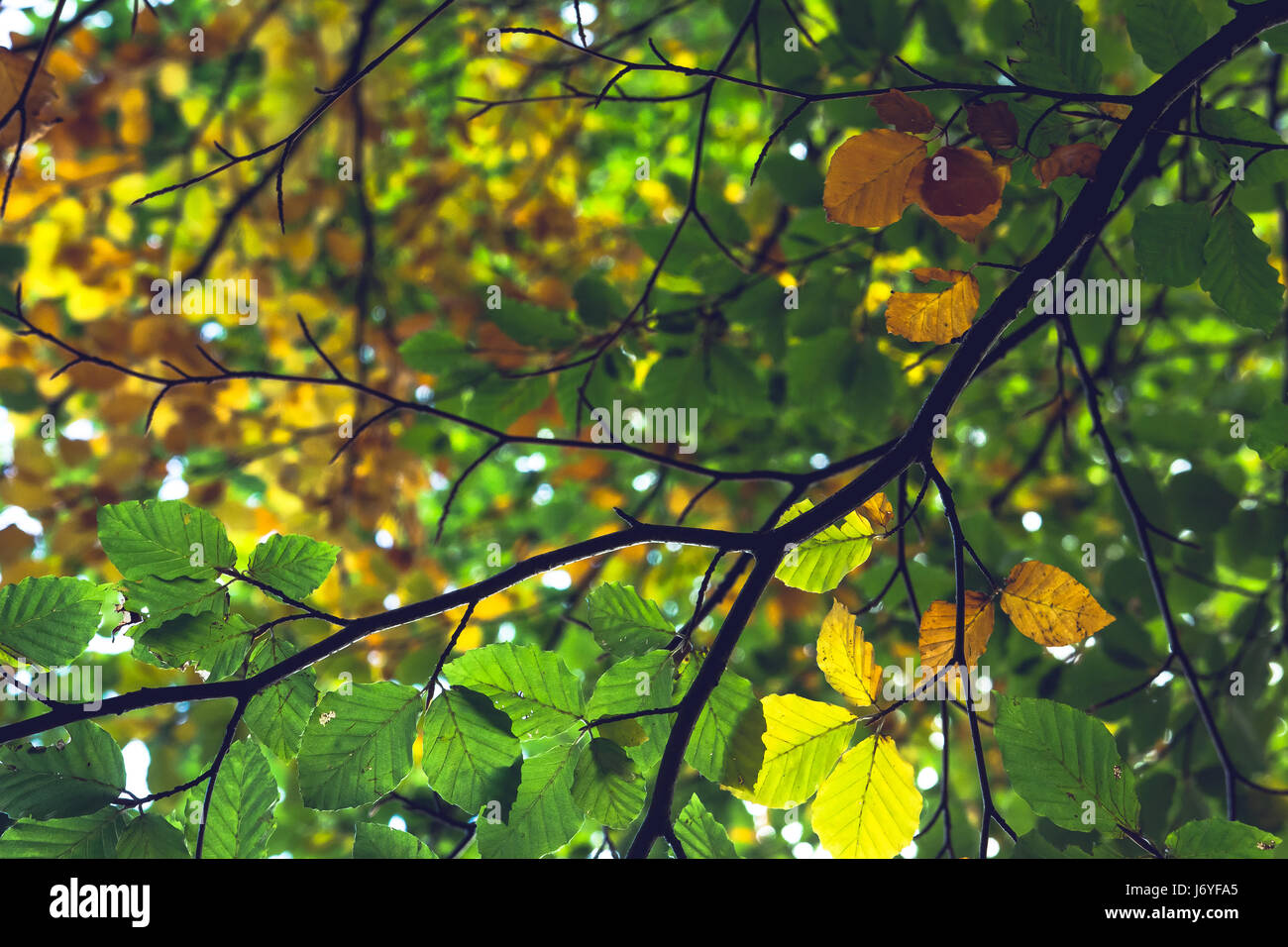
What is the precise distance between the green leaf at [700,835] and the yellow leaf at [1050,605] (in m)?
0.32

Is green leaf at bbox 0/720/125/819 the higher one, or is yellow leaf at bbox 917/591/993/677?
yellow leaf at bbox 917/591/993/677

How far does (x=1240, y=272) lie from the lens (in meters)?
0.80

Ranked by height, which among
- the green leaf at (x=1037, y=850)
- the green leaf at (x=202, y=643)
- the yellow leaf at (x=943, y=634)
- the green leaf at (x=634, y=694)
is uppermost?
the green leaf at (x=202, y=643)

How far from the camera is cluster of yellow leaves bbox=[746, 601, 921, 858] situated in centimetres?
71

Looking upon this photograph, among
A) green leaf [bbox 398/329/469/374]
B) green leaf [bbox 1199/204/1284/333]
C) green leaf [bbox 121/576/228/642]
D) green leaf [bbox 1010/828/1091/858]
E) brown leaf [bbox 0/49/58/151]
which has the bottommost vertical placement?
green leaf [bbox 1010/828/1091/858]

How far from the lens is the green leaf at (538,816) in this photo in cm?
70

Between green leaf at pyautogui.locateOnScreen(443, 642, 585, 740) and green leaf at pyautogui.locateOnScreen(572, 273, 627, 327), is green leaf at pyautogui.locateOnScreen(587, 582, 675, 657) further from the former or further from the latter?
green leaf at pyautogui.locateOnScreen(572, 273, 627, 327)

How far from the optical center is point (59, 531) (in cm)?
185

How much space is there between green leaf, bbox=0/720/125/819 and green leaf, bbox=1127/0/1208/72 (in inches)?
45.1

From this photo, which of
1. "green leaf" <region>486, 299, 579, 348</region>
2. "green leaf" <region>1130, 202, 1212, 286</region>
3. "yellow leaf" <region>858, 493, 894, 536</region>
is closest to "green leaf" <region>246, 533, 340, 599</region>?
"yellow leaf" <region>858, 493, 894, 536</region>

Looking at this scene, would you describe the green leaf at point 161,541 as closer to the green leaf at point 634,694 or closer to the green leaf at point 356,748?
the green leaf at point 356,748

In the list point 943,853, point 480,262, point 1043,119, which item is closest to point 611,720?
point 943,853

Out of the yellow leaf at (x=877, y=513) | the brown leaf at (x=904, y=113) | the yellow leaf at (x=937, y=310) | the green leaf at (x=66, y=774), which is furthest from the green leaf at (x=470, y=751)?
the brown leaf at (x=904, y=113)

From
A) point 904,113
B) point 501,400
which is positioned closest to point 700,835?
point 904,113
